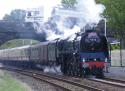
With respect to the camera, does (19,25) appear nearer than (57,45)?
No

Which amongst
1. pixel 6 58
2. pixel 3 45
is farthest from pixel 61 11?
pixel 3 45

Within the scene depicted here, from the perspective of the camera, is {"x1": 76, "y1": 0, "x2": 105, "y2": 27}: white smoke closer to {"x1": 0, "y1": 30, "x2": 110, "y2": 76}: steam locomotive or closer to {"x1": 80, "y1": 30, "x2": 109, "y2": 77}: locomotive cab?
{"x1": 0, "y1": 30, "x2": 110, "y2": 76}: steam locomotive

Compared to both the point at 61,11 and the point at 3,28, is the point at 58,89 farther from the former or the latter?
the point at 3,28

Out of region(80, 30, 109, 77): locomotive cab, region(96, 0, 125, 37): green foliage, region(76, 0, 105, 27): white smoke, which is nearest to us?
region(80, 30, 109, 77): locomotive cab

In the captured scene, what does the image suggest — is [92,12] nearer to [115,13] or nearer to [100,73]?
[115,13]

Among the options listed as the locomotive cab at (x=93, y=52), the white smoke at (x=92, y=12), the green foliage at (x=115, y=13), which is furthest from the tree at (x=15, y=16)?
the locomotive cab at (x=93, y=52)

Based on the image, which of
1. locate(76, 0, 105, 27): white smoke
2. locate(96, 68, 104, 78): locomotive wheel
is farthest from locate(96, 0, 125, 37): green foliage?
locate(96, 68, 104, 78): locomotive wheel

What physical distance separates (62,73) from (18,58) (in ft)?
85.3

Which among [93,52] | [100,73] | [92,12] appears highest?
[92,12]

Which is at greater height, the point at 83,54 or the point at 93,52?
the point at 93,52

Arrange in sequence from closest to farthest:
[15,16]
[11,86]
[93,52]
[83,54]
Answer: [11,86]
[83,54]
[93,52]
[15,16]

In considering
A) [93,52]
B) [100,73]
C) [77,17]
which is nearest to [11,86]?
[93,52]

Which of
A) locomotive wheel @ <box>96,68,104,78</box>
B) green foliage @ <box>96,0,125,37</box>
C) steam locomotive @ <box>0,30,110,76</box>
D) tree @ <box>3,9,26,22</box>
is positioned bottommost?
locomotive wheel @ <box>96,68,104,78</box>

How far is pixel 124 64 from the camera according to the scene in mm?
42344
